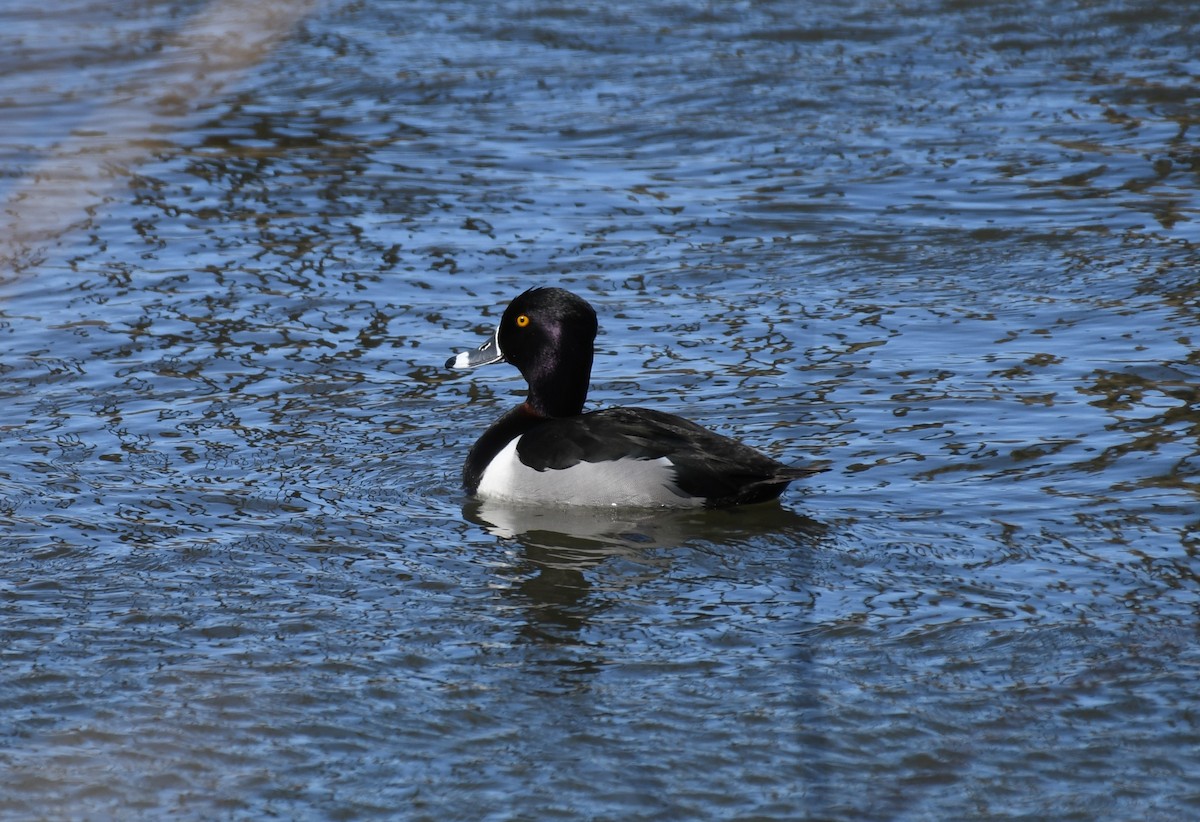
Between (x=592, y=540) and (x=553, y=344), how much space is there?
1161 mm

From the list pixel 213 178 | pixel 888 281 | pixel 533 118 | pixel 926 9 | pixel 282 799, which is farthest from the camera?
pixel 926 9

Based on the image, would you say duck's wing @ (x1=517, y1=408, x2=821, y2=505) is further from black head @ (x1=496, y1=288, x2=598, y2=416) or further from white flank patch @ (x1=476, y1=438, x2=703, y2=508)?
black head @ (x1=496, y1=288, x2=598, y2=416)

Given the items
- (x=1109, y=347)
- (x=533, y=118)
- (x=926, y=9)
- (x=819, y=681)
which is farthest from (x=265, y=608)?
(x=926, y=9)

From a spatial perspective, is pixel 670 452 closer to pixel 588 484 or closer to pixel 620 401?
pixel 588 484

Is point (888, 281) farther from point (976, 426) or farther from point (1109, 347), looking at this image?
point (976, 426)

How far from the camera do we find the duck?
705 cm

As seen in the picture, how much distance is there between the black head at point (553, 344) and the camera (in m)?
7.70

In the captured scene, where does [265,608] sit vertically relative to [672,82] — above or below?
below

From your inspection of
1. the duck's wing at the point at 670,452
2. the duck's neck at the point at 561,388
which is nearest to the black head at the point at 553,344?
the duck's neck at the point at 561,388

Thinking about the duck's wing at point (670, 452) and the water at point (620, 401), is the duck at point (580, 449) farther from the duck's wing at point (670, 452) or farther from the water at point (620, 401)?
the water at point (620, 401)

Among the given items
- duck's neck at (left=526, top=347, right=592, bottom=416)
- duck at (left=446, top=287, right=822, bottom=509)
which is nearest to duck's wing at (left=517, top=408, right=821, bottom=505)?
duck at (left=446, top=287, right=822, bottom=509)

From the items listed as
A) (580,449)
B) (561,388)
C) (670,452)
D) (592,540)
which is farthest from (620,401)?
(592,540)

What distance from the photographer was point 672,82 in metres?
15.0

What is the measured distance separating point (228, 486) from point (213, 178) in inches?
235
